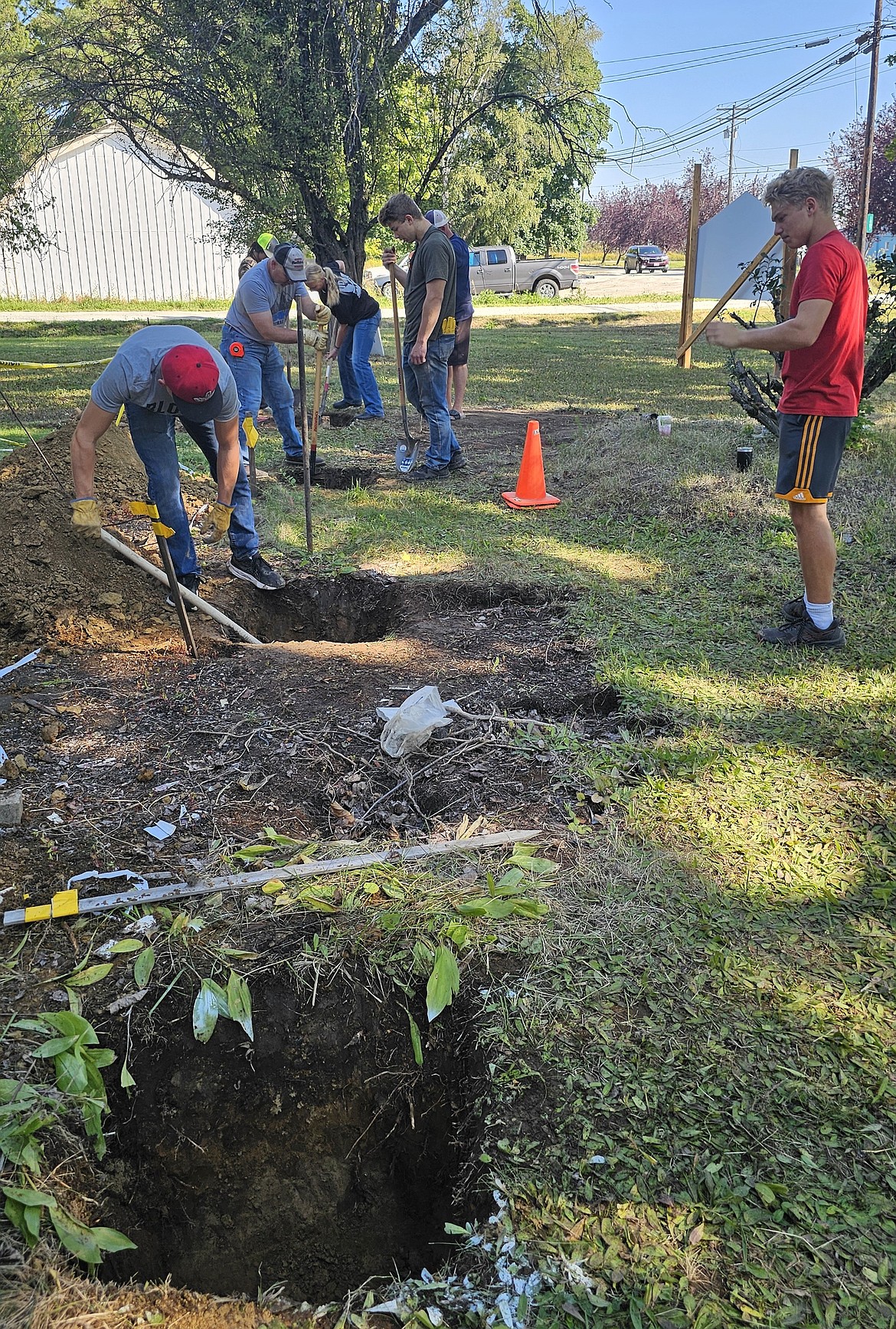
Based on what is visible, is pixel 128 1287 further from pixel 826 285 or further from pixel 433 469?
pixel 433 469

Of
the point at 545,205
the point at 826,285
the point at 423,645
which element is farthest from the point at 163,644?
the point at 545,205

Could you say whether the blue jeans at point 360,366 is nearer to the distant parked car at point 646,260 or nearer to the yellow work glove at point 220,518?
the yellow work glove at point 220,518

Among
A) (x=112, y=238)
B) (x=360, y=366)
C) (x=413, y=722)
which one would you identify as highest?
(x=112, y=238)

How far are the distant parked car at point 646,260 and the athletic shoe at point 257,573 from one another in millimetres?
43300

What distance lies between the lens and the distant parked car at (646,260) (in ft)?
145

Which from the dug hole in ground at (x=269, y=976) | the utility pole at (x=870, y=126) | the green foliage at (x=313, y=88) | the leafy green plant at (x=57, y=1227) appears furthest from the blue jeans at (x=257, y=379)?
the utility pole at (x=870, y=126)

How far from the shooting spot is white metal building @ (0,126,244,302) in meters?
25.6

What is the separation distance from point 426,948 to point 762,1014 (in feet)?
2.91

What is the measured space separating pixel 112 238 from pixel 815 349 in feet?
89.1

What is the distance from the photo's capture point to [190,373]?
13.1ft

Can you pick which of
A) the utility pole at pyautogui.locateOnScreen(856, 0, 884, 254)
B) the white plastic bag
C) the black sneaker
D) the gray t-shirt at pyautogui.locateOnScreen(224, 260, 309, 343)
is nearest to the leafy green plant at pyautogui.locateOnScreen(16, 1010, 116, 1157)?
the white plastic bag

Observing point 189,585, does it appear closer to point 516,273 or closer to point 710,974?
point 710,974

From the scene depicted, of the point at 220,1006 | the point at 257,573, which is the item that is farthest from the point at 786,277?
the point at 220,1006

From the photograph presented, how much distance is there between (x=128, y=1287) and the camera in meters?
1.89
